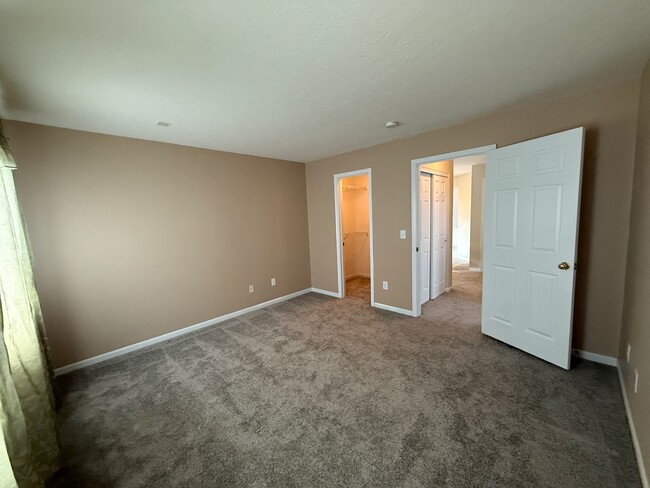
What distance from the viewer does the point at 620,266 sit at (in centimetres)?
221

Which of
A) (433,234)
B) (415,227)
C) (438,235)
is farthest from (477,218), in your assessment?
(415,227)

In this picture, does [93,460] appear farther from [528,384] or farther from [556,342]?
[556,342]

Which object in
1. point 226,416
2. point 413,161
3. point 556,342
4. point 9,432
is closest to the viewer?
point 9,432

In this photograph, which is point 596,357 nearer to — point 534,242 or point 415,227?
point 534,242

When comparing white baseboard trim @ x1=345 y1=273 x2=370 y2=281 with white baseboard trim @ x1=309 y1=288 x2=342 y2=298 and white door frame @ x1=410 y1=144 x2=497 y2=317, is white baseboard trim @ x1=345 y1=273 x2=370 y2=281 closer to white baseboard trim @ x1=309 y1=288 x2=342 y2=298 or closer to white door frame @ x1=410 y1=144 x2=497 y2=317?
white baseboard trim @ x1=309 y1=288 x2=342 y2=298

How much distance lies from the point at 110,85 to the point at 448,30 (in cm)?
222

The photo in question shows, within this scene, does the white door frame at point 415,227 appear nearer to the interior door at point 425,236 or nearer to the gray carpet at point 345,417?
the interior door at point 425,236

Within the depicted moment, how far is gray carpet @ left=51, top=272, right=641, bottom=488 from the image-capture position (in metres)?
1.48

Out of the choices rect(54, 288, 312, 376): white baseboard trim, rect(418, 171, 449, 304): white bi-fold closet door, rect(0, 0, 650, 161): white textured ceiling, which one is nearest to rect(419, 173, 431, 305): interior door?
rect(418, 171, 449, 304): white bi-fold closet door

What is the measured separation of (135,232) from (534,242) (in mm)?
4193

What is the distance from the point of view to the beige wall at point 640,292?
1475mm

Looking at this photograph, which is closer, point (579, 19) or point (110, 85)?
point (579, 19)

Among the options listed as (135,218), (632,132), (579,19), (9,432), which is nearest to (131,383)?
(9,432)

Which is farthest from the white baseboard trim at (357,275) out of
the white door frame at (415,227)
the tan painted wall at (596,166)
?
the tan painted wall at (596,166)
